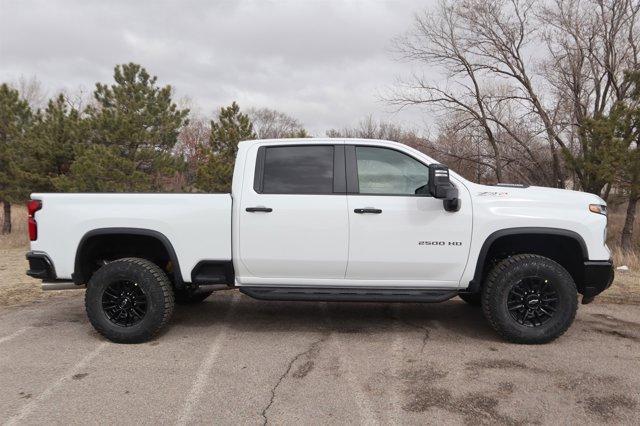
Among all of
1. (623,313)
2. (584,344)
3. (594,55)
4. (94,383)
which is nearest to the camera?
(94,383)

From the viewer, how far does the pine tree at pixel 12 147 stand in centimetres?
1734

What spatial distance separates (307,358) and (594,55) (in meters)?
22.2

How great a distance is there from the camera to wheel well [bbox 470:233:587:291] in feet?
15.2

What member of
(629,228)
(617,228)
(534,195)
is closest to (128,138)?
(534,195)

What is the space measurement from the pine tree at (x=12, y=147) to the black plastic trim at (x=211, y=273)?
14.8 meters

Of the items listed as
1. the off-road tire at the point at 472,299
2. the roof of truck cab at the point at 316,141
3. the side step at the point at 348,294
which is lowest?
the off-road tire at the point at 472,299

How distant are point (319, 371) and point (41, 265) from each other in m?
2.88

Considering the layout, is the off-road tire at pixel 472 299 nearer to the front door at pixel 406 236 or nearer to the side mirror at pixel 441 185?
the front door at pixel 406 236

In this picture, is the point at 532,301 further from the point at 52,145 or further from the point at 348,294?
the point at 52,145

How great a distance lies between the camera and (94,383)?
3814 millimetres

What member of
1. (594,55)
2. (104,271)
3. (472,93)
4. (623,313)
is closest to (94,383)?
(104,271)

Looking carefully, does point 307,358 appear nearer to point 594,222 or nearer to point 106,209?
point 106,209

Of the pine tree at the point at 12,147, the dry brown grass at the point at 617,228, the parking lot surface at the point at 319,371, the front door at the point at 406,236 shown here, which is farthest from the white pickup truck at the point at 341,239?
the pine tree at the point at 12,147

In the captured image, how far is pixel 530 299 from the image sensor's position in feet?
15.3
